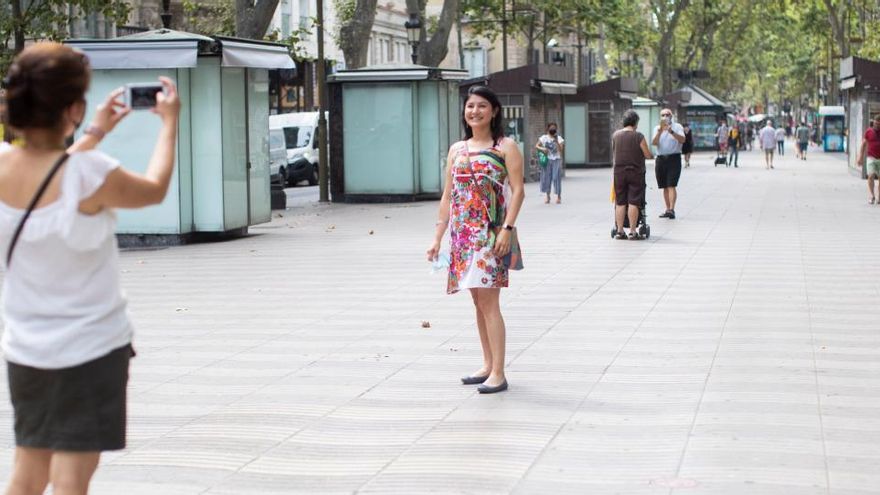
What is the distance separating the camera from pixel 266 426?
720cm

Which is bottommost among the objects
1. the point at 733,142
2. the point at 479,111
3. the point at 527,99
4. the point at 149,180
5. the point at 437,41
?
the point at 733,142

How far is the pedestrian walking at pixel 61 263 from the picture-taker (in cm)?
407

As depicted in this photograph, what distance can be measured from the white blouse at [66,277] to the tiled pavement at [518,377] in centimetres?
195

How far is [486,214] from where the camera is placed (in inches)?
320

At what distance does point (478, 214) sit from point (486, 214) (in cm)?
4

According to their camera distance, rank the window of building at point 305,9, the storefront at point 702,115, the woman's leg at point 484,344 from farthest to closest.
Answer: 1. the storefront at point 702,115
2. the window of building at point 305,9
3. the woman's leg at point 484,344

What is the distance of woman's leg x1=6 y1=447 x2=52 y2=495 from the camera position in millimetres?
4254

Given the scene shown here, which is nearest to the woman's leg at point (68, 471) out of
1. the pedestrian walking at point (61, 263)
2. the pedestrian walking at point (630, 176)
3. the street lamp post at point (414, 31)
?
the pedestrian walking at point (61, 263)

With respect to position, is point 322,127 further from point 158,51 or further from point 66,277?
point 66,277

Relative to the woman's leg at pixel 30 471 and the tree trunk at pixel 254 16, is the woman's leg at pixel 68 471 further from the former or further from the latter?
the tree trunk at pixel 254 16

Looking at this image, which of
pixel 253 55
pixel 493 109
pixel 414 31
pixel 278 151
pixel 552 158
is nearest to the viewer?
pixel 493 109

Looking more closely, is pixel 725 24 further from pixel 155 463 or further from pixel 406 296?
pixel 155 463

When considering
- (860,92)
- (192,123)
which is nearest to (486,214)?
(192,123)

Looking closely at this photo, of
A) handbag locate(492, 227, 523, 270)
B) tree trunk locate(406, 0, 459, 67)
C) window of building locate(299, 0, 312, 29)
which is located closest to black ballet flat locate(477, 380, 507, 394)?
handbag locate(492, 227, 523, 270)
